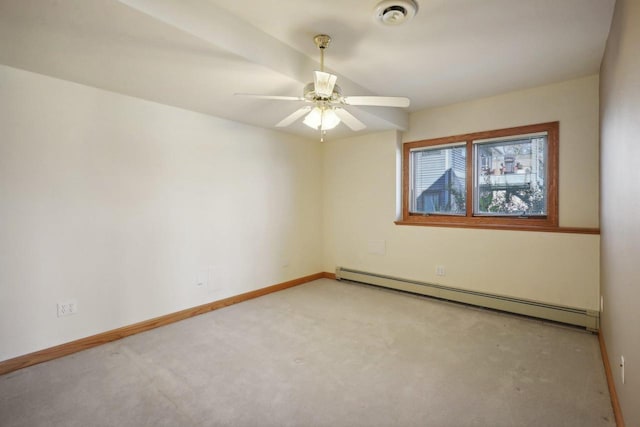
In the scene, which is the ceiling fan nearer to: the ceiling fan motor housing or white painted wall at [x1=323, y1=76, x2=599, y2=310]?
the ceiling fan motor housing

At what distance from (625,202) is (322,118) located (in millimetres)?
1897

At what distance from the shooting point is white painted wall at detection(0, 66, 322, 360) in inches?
93.3

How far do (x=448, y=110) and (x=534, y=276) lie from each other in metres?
2.11

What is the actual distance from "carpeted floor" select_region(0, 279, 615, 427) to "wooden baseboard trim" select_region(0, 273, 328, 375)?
76 millimetres

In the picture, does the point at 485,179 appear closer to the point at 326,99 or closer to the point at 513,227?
the point at 513,227

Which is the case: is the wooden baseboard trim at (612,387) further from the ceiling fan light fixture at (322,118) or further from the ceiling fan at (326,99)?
the ceiling fan light fixture at (322,118)

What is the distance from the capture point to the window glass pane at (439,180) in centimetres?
397

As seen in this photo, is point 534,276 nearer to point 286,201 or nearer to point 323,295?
point 323,295

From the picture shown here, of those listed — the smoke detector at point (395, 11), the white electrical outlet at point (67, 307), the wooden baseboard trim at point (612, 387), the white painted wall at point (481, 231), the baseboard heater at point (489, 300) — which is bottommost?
the wooden baseboard trim at point (612, 387)

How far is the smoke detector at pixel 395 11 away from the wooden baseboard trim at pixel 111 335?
10.4ft

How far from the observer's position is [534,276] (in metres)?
3.29

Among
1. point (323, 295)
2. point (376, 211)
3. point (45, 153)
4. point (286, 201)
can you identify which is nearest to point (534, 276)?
point (376, 211)

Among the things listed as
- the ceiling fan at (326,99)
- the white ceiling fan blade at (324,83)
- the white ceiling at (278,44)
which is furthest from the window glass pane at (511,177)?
the white ceiling fan blade at (324,83)

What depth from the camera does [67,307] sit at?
2578 millimetres
